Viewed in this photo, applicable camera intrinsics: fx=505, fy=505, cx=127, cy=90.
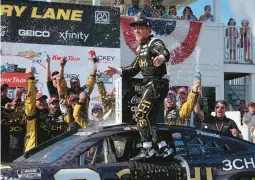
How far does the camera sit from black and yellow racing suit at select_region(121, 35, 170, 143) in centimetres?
580

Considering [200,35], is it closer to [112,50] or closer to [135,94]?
[112,50]

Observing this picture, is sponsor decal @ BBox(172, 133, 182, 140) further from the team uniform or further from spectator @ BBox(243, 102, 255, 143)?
spectator @ BBox(243, 102, 255, 143)

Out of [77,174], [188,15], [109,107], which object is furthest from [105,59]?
[77,174]

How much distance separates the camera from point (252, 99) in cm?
1562

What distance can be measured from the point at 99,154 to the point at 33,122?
97.1 inches

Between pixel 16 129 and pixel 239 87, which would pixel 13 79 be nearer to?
pixel 16 129

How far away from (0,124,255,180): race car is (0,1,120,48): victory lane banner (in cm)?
577

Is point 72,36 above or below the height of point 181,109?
above

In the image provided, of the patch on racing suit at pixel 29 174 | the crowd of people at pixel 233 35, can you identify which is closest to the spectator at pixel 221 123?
the patch on racing suit at pixel 29 174

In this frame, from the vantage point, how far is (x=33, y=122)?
7.69 meters

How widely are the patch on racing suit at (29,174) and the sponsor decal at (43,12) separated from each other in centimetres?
669

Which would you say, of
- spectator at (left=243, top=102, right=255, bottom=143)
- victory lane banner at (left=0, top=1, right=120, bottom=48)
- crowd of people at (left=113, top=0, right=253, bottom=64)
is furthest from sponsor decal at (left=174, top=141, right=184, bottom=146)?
crowd of people at (left=113, top=0, right=253, bottom=64)

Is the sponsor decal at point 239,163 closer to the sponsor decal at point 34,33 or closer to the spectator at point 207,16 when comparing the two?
the sponsor decal at point 34,33

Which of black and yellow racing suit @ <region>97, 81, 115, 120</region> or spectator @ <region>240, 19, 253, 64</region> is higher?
spectator @ <region>240, 19, 253, 64</region>
